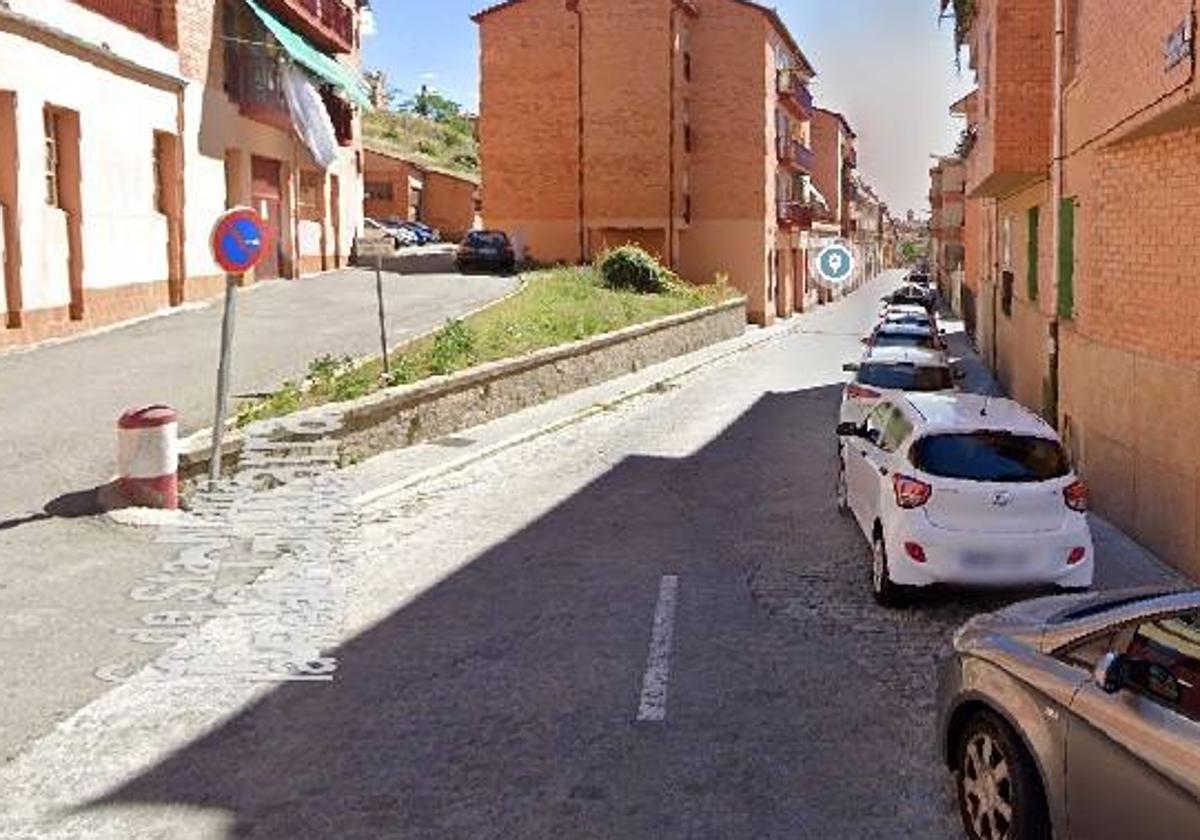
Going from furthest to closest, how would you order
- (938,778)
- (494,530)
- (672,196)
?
(672,196)
(494,530)
(938,778)

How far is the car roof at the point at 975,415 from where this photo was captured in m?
9.13

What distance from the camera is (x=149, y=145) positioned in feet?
80.4

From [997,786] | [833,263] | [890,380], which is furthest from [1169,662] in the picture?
[833,263]

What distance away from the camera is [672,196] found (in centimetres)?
4681

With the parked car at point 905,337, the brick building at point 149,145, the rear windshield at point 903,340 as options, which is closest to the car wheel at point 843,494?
the parked car at point 905,337

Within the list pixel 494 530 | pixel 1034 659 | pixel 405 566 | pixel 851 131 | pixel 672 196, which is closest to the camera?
pixel 1034 659

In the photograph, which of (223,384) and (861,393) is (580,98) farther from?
(223,384)

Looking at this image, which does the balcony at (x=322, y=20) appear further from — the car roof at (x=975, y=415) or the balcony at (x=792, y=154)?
the car roof at (x=975, y=415)

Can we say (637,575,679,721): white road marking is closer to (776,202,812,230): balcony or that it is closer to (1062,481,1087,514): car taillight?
(1062,481,1087,514): car taillight

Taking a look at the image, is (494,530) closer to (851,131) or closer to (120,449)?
(120,449)

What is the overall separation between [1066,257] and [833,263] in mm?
60387

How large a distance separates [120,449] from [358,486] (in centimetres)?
323

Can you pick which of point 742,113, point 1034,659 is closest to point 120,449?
point 1034,659

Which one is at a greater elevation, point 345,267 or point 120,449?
point 345,267
